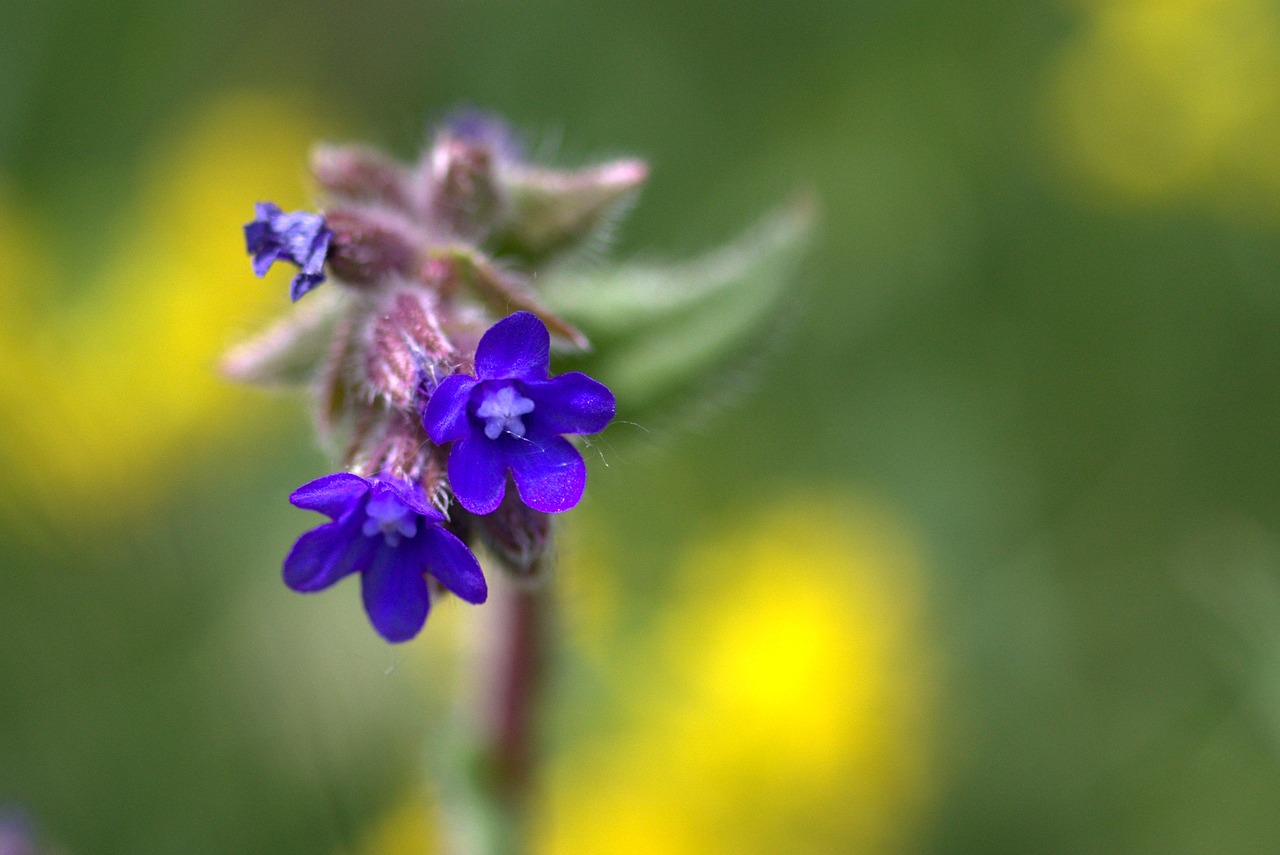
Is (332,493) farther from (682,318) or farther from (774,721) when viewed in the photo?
(774,721)

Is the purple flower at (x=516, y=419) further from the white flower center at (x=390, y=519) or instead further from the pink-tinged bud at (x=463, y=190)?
the pink-tinged bud at (x=463, y=190)

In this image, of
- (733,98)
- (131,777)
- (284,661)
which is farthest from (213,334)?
(733,98)

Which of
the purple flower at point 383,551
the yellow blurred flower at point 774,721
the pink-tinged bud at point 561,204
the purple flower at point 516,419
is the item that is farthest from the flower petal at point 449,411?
the yellow blurred flower at point 774,721

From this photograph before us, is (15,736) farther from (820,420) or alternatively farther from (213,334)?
(820,420)

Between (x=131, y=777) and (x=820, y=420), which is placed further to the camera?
(x=820, y=420)

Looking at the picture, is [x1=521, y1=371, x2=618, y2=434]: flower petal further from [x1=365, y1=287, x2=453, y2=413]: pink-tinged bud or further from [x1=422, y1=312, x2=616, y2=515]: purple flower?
[x1=365, y1=287, x2=453, y2=413]: pink-tinged bud

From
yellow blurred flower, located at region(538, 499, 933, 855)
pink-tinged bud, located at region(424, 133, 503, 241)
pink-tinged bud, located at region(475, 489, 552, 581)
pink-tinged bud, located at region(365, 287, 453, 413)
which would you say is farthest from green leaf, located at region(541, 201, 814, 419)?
yellow blurred flower, located at region(538, 499, 933, 855)
